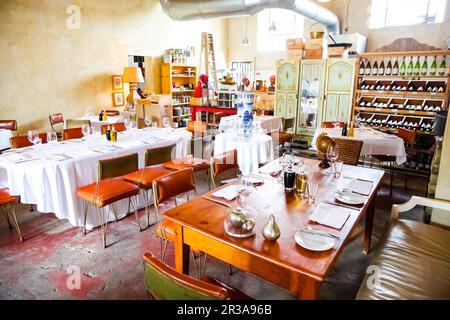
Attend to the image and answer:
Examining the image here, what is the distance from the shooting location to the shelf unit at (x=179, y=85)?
28.3ft

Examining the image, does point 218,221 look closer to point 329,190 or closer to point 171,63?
point 329,190

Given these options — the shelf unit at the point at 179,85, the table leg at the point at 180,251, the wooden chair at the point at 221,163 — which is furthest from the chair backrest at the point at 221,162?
the shelf unit at the point at 179,85

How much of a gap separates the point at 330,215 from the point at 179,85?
8.11 metres

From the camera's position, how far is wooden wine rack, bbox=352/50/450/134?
555 centimetres

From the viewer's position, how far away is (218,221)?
174cm

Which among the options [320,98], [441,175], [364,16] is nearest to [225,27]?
[364,16]

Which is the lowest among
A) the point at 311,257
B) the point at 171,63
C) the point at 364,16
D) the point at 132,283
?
the point at 132,283

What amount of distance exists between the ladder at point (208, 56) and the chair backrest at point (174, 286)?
888 cm

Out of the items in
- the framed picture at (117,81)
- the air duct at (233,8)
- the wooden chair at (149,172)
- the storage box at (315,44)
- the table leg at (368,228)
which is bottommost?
the table leg at (368,228)

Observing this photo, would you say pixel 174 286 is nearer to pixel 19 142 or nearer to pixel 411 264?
pixel 411 264

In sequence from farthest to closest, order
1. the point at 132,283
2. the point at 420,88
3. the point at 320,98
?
1. the point at 320,98
2. the point at 420,88
3. the point at 132,283

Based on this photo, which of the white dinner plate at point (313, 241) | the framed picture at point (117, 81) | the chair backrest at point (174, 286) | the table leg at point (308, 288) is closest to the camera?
the chair backrest at point (174, 286)

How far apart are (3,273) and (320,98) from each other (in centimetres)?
629

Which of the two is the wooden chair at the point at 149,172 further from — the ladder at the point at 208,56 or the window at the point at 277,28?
the window at the point at 277,28
